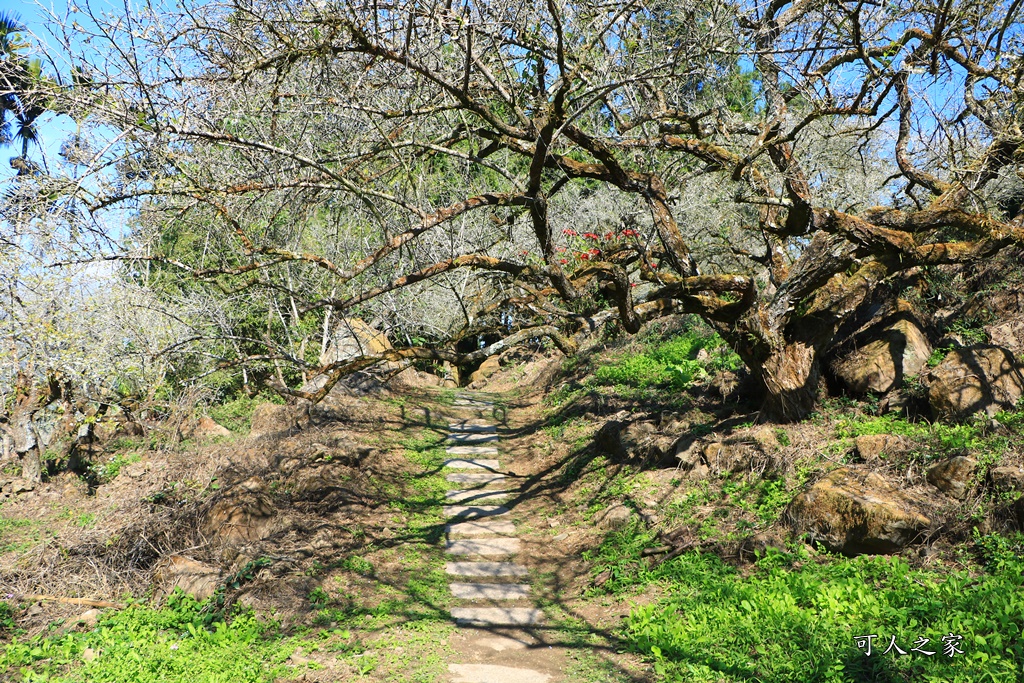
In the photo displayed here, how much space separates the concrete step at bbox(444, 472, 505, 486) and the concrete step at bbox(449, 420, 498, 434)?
2.30m

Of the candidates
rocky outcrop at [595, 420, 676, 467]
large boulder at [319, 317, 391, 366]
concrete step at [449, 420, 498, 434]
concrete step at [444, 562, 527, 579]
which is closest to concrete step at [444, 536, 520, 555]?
concrete step at [444, 562, 527, 579]

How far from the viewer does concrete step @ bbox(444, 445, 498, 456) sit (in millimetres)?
11000

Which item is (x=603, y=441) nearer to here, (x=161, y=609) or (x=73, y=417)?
(x=161, y=609)

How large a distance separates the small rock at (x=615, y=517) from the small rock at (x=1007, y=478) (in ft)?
10.4

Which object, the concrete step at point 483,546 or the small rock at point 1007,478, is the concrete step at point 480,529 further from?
the small rock at point 1007,478

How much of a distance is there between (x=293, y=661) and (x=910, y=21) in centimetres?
846

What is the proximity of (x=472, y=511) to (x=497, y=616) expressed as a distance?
8.50ft

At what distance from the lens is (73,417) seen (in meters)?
11.2

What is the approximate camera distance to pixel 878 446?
636 centimetres

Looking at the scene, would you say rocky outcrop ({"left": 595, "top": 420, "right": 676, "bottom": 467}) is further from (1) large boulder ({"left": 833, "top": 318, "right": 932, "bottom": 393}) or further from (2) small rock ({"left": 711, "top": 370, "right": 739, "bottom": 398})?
(1) large boulder ({"left": 833, "top": 318, "right": 932, "bottom": 393})

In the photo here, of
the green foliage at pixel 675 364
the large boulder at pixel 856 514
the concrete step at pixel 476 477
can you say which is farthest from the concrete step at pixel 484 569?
the green foliage at pixel 675 364

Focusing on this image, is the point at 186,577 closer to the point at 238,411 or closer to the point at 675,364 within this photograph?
the point at 675,364

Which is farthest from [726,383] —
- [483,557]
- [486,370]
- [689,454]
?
[486,370]

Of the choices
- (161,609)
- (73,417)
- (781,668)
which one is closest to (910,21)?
Answer: (781,668)
